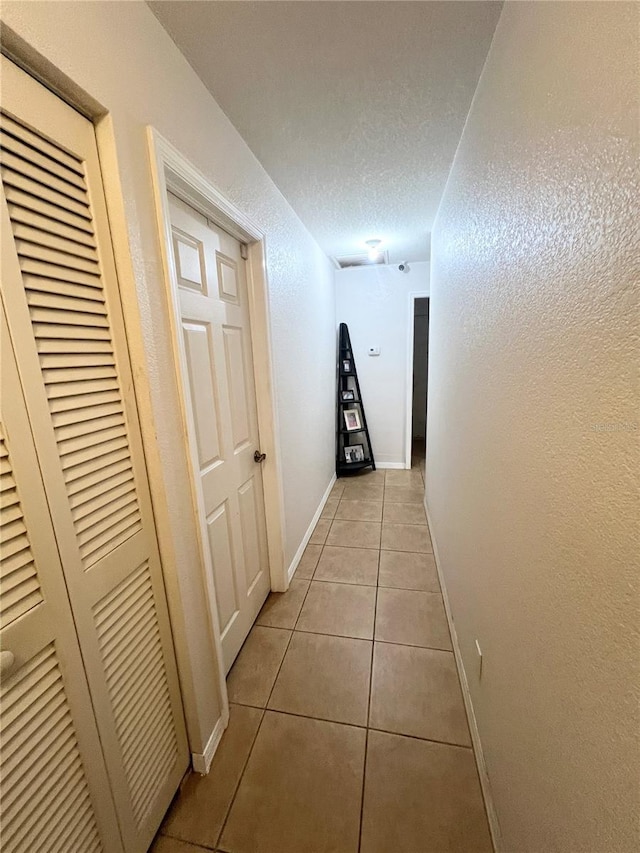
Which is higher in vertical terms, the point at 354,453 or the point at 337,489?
the point at 354,453

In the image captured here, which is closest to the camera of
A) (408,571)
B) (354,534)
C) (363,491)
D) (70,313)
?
(70,313)

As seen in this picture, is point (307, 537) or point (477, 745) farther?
point (307, 537)

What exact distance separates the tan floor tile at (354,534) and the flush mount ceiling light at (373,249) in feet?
8.22

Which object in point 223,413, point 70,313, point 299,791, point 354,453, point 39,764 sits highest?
point 70,313

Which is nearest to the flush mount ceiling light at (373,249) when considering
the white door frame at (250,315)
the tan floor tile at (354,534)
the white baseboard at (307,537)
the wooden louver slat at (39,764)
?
the white door frame at (250,315)

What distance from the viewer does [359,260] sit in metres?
3.59

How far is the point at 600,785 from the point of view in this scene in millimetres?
524

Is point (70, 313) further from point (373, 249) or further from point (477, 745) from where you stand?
point (373, 249)

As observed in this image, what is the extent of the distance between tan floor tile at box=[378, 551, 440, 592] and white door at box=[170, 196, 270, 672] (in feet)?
2.79

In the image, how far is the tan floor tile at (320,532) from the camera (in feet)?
8.71

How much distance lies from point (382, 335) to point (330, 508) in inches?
82.6

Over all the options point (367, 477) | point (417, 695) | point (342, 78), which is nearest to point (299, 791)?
point (417, 695)

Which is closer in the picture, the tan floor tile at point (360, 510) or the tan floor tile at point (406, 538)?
the tan floor tile at point (406, 538)

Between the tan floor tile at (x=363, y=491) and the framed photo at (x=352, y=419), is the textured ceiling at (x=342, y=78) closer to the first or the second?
the framed photo at (x=352, y=419)
